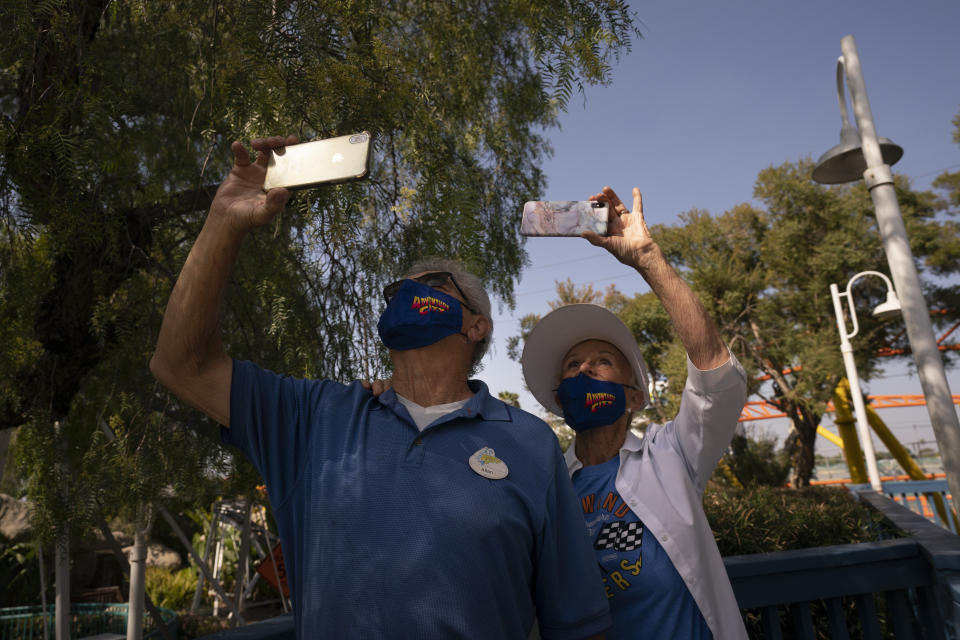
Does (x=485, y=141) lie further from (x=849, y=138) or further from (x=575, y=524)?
Result: (x=849, y=138)

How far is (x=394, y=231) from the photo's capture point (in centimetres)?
405

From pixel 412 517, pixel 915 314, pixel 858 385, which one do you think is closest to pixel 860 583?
pixel 412 517

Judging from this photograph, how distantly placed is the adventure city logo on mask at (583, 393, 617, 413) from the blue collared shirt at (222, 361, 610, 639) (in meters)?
0.55

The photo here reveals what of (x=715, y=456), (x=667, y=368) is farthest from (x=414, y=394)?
(x=667, y=368)

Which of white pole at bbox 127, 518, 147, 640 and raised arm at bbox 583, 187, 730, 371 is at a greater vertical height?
raised arm at bbox 583, 187, 730, 371

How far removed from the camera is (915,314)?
531cm

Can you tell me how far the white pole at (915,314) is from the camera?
16.3 ft

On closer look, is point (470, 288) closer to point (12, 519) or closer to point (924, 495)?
point (924, 495)

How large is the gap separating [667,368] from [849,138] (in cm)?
1759

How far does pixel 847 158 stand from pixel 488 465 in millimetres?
6257

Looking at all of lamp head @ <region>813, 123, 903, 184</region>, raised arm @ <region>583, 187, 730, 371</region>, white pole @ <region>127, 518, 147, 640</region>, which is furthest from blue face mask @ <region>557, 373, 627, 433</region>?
white pole @ <region>127, 518, 147, 640</region>

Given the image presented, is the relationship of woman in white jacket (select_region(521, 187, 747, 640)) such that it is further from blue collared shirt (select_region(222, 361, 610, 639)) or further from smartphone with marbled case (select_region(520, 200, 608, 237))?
blue collared shirt (select_region(222, 361, 610, 639))

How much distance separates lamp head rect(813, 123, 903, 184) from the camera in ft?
20.6

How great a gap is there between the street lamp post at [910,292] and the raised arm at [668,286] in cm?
400
